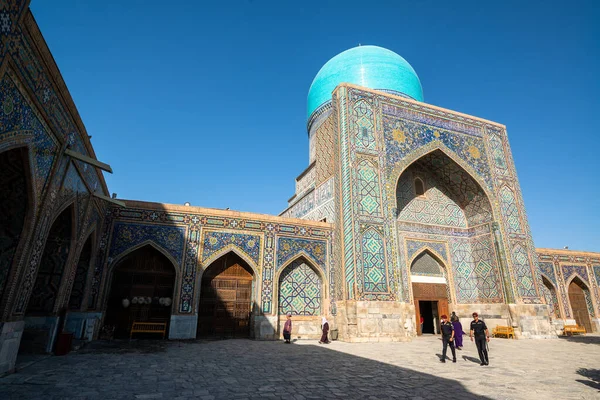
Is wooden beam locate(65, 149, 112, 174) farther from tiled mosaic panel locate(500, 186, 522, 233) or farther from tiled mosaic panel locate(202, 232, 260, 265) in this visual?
tiled mosaic panel locate(500, 186, 522, 233)

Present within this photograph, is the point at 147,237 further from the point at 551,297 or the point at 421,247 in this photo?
the point at 551,297

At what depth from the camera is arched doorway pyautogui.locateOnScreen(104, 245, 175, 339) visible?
8.78m

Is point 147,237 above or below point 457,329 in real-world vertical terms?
above

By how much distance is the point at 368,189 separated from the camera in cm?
1048

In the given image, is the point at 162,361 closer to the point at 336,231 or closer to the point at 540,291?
the point at 336,231

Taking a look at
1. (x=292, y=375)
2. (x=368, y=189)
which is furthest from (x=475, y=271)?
(x=292, y=375)

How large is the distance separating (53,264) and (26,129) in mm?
3510

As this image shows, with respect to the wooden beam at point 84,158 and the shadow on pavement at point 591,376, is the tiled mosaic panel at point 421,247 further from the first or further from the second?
the wooden beam at point 84,158

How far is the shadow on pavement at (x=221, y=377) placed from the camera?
11.7ft

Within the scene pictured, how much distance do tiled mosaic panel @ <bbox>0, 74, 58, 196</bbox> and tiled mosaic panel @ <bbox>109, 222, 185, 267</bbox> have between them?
4199mm

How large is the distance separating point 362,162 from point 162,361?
763 centimetres

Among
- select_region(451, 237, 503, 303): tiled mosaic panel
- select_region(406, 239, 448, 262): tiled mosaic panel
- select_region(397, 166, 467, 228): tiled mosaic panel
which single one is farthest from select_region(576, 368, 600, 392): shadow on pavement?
select_region(397, 166, 467, 228): tiled mosaic panel

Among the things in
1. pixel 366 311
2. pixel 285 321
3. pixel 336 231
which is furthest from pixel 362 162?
pixel 285 321

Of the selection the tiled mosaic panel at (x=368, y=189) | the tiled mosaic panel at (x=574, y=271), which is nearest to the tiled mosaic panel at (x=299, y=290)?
the tiled mosaic panel at (x=368, y=189)
